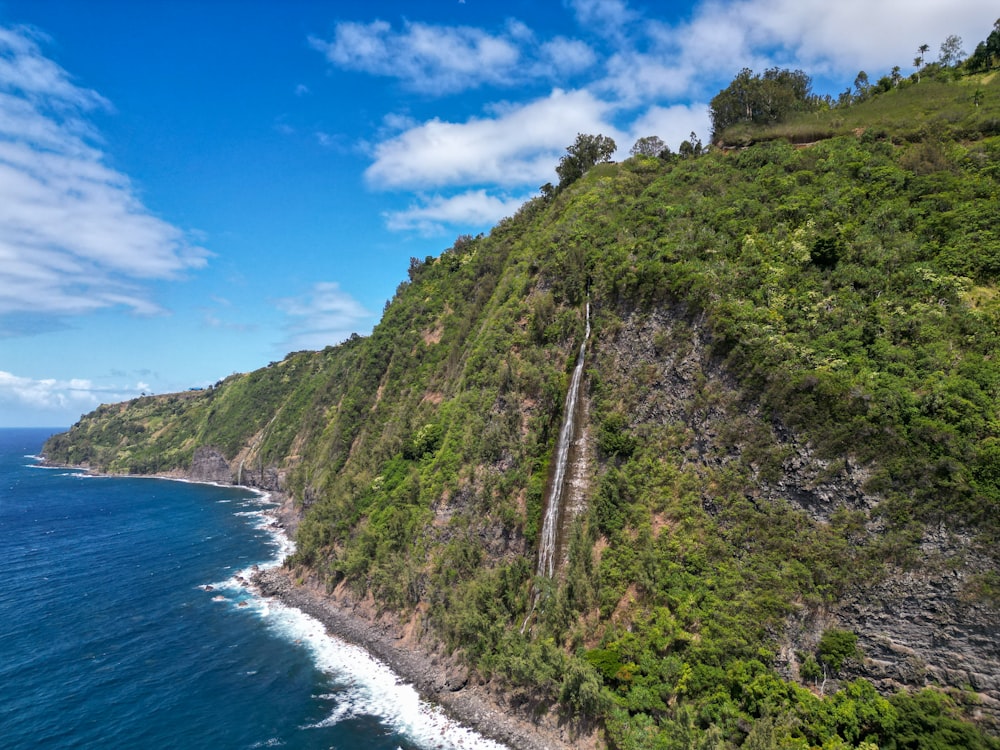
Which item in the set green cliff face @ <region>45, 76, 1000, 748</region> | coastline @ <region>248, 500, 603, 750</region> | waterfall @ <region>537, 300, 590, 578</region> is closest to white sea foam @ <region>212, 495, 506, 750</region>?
coastline @ <region>248, 500, 603, 750</region>

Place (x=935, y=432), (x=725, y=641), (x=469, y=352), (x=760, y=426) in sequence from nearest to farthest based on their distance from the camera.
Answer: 1. (x=935, y=432)
2. (x=725, y=641)
3. (x=760, y=426)
4. (x=469, y=352)

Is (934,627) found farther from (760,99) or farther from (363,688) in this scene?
(760,99)

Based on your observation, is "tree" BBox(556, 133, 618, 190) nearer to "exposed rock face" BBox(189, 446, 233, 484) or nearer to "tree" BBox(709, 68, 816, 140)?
"tree" BBox(709, 68, 816, 140)

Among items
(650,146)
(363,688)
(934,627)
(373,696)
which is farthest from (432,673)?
(650,146)

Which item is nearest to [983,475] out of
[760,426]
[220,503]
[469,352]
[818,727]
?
[760,426]

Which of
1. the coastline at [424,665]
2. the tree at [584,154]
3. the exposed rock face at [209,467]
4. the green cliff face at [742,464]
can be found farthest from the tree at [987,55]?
the exposed rock face at [209,467]

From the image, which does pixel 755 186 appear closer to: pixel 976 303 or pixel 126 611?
pixel 976 303
